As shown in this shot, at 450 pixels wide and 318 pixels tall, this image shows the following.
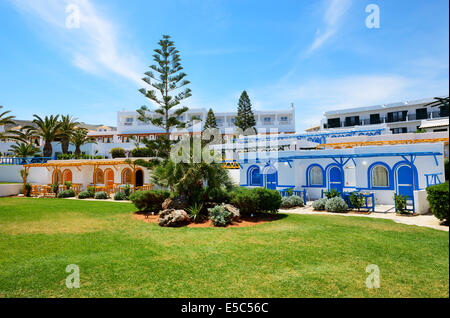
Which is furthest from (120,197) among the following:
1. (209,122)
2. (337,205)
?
(209,122)

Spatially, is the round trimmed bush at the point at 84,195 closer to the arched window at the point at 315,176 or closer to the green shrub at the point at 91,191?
the green shrub at the point at 91,191

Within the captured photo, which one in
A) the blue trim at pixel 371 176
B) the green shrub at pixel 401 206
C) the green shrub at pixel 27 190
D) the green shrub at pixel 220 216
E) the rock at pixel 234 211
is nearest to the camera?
the green shrub at pixel 220 216

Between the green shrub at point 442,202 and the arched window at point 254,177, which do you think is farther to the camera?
the arched window at point 254,177

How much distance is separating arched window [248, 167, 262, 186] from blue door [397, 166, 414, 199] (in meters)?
7.75

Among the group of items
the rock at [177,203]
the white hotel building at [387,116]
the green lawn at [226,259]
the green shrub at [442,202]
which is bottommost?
the green lawn at [226,259]

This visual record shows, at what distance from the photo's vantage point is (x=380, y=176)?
45.1 feet

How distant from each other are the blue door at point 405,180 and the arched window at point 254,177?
25.4 ft

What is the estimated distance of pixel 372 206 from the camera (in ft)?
38.4

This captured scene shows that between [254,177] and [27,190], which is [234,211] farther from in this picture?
[27,190]

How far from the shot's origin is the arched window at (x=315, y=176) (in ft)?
51.5

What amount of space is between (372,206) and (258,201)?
18.1 ft

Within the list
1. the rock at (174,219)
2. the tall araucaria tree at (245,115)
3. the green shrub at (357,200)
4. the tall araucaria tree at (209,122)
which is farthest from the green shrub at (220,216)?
the tall araucaria tree at (245,115)
